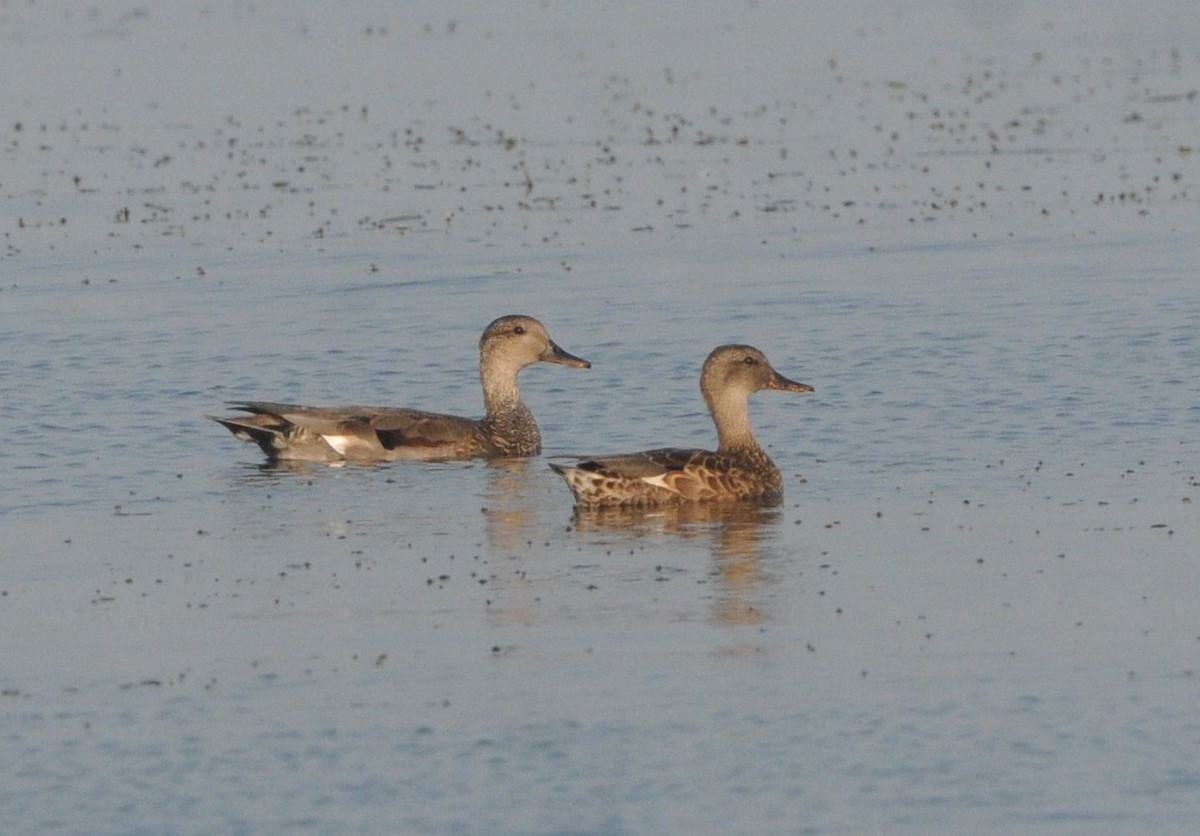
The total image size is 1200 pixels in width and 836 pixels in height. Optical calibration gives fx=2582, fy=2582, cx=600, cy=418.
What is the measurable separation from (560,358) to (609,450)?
1503mm

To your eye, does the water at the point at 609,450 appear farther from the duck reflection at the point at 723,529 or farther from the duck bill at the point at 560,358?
the duck bill at the point at 560,358

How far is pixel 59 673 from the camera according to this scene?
1198 cm

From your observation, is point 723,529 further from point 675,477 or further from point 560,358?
point 560,358

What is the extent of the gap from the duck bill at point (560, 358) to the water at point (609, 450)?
0.51 m

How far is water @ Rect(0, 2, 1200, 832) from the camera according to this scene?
10523 millimetres

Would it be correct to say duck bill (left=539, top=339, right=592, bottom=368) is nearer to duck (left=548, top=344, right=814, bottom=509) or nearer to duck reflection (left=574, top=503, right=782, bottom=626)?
duck (left=548, top=344, right=814, bottom=509)

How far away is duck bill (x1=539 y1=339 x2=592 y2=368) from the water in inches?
20.3

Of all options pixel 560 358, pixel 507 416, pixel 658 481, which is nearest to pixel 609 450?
pixel 507 416

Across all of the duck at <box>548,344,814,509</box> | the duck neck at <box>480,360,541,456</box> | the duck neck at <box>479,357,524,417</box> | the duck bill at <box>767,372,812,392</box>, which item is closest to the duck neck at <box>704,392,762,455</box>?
the duck at <box>548,344,814,509</box>

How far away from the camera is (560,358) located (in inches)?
757

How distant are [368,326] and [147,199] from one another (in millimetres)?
7209

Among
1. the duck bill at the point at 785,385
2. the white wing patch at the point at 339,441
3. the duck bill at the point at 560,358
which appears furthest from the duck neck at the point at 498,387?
the duck bill at the point at 785,385

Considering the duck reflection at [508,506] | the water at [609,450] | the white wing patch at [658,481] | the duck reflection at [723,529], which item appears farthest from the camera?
the white wing patch at [658,481]

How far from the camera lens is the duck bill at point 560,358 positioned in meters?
19.2
